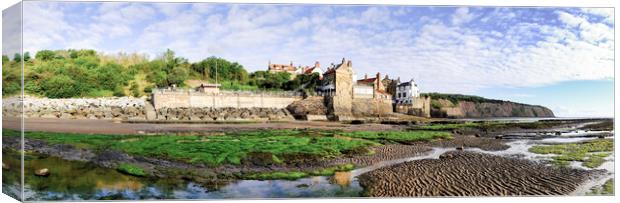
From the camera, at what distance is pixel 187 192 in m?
11.8

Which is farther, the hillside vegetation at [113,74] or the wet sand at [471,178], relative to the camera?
the wet sand at [471,178]

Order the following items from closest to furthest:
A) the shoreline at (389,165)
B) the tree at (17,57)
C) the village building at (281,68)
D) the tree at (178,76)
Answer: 1. the tree at (17,57)
2. the shoreline at (389,165)
3. the tree at (178,76)
4. the village building at (281,68)

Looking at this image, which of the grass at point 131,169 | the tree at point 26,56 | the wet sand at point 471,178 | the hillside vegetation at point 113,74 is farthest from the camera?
the wet sand at point 471,178

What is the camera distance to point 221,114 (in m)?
12.9

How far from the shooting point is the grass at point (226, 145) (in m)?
11.9

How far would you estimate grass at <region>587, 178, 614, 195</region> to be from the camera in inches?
518

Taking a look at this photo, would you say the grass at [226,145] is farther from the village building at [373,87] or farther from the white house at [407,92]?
the white house at [407,92]

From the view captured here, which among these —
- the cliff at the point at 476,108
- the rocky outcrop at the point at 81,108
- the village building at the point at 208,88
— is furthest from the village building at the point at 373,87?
the rocky outcrop at the point at 81,108

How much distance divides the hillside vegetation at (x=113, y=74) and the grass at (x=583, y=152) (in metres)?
5.36

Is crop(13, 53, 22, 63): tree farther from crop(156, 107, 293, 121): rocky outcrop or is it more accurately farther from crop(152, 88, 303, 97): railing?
crop(156, 107, 293, 121): rocky outcrop

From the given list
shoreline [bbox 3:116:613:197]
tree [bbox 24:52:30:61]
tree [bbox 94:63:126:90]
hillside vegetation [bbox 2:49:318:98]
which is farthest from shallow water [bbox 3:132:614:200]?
tree [bbox 24:52:30:61]

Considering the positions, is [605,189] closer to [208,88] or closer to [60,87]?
[208,88]

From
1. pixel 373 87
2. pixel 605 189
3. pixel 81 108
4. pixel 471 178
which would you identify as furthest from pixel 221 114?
pixel 605 189

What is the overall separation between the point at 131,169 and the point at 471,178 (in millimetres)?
6533
